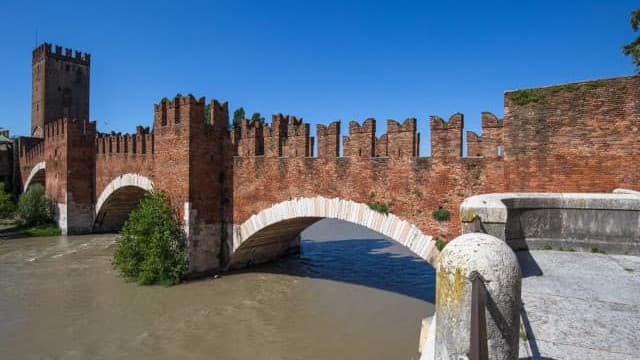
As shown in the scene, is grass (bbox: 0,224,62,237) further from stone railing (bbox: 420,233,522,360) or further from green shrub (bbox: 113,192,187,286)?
stone railing (bbox: 420,233,522,360)

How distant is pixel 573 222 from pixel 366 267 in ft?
33.5

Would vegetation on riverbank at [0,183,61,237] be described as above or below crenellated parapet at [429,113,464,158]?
below

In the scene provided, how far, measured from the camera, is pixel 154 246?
12.7m

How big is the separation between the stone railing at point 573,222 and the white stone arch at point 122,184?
14702mm

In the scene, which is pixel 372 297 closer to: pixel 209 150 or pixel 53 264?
pixel 209 150

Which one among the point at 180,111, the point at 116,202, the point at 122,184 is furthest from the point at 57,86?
the point at 180,111

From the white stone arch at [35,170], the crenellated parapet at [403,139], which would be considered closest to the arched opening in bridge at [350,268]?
the crenellated parapet at [403,139]

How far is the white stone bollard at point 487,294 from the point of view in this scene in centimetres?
222

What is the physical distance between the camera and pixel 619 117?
7.23 m

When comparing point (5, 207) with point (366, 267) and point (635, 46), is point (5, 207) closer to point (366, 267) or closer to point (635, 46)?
point (366, 267)

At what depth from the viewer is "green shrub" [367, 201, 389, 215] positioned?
9.99 metres

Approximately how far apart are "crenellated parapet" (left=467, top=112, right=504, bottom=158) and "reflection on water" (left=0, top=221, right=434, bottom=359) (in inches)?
159

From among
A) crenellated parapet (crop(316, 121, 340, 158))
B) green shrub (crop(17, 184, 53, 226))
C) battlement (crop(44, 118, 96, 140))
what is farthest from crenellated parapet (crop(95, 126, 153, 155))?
crenellated parapet (crop(316, 121, 340, 158))

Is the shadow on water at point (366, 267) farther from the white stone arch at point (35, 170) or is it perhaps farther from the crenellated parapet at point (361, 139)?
the white stone arch at point (35, 170)
